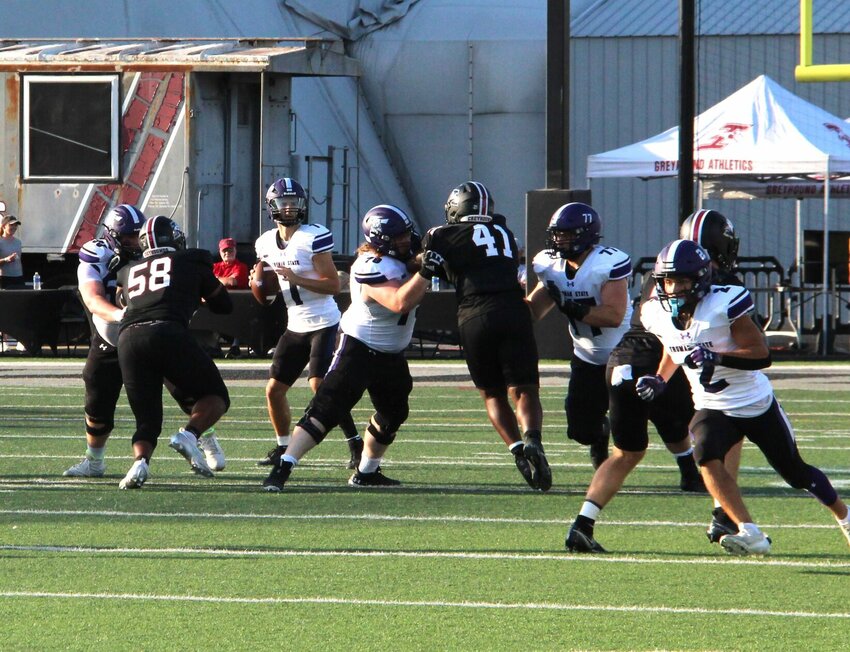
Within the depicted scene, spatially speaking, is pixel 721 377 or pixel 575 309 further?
pixel 575 309

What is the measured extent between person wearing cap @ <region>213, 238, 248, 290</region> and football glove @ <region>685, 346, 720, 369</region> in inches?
513

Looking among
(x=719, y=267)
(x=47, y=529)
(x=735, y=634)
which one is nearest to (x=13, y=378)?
(x=47, y=529)

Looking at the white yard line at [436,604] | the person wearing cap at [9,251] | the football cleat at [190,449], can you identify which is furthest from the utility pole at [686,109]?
the white yard line at [436,604]

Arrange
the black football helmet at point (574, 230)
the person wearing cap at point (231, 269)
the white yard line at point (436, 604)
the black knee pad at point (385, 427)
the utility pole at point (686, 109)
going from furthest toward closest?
the person wearing cap at point (231, 269), the utility pole at point (686, 109), the black knee pad at point (385, 427), the black football helmet at point (574, 230), the white yard line at point (436, 604)

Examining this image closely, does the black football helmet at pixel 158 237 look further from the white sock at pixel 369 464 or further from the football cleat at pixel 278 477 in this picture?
the white sock at pixel 369 464

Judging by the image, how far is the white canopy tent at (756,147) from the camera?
1945cm

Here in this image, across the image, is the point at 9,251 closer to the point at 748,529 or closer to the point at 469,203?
the point at 469,203

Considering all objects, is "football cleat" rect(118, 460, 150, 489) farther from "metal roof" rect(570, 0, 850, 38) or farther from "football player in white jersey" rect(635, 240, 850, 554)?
"metal roof" rect(570, 0, 850, 38)

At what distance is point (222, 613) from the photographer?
20.3ft

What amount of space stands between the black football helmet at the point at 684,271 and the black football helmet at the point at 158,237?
11.6 ft

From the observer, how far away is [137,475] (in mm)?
9469

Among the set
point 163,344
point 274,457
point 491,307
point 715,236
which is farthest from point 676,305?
point 274,457

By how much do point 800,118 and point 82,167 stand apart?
8.87 meters

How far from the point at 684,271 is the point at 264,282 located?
3.91 meters
